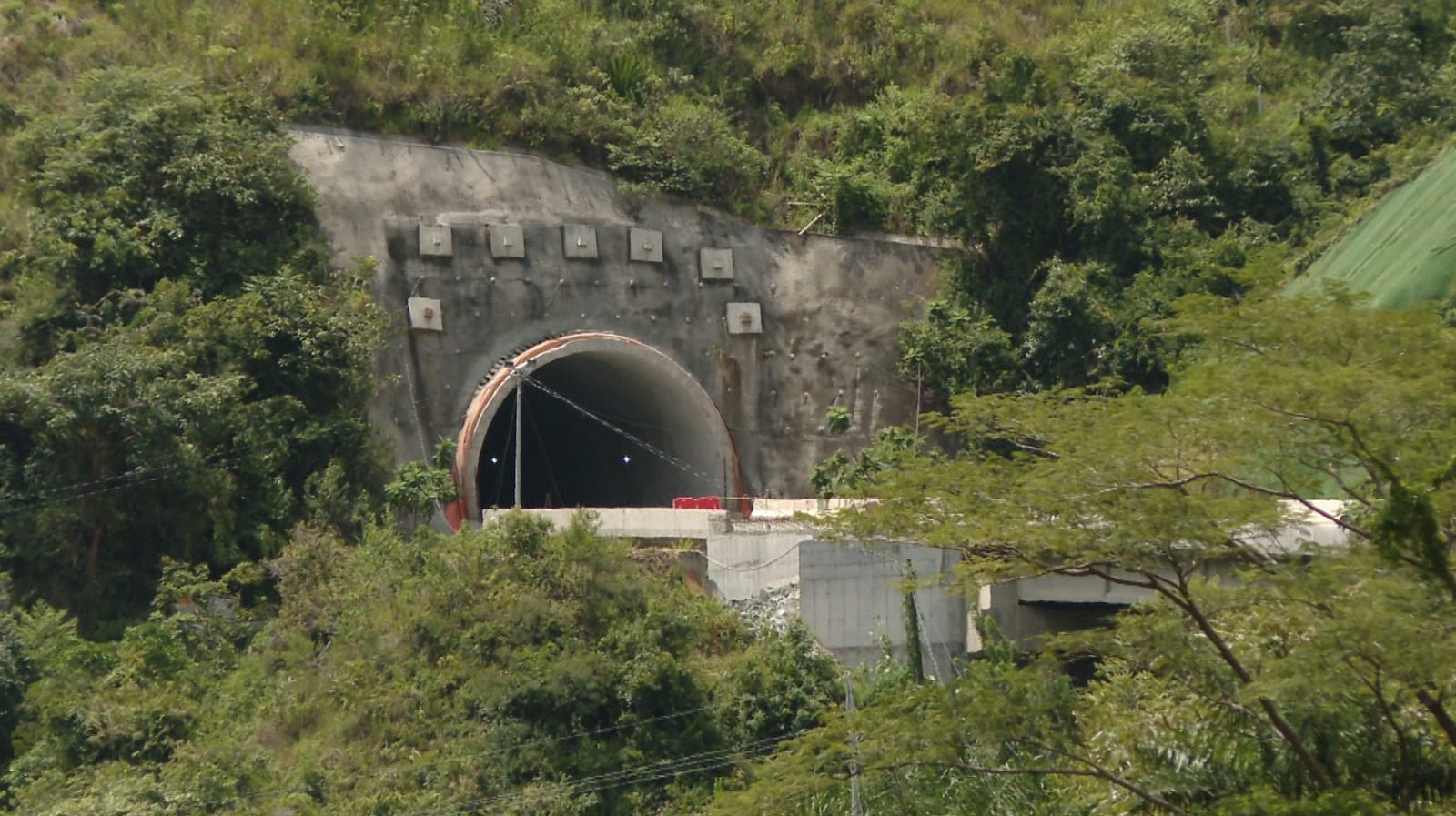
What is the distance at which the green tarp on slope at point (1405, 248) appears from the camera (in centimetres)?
2561

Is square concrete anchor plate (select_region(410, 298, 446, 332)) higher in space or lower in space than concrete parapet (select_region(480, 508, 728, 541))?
higher

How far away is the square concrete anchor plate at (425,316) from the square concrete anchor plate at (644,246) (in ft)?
9.69

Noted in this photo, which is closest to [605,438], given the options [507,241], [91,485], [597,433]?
[597,433]

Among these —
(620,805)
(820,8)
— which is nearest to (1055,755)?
(620,805)

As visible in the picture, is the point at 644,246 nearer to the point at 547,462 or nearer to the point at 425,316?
the point at 425,316

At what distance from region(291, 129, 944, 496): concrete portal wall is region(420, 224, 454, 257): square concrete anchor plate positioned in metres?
0.03

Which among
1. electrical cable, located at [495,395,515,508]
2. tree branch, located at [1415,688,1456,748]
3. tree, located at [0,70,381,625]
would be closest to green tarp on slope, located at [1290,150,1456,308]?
electrical cable, located at [495,395,515,508]

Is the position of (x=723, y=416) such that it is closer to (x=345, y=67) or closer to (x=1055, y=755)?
(x=345, y=67)

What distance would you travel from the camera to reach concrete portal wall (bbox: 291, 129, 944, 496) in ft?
93.6

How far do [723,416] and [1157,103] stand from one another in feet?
24.7

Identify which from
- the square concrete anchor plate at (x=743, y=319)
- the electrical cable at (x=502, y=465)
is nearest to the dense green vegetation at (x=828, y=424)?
the square concrete anchor plate at (x=743, y=319)

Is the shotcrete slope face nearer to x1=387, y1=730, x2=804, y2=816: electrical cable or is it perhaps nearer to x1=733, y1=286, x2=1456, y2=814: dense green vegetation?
x1=387, y1=730, x2=804, y2=816: electrical cable

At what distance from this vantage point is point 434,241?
28828 mm

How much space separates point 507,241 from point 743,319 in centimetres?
353
